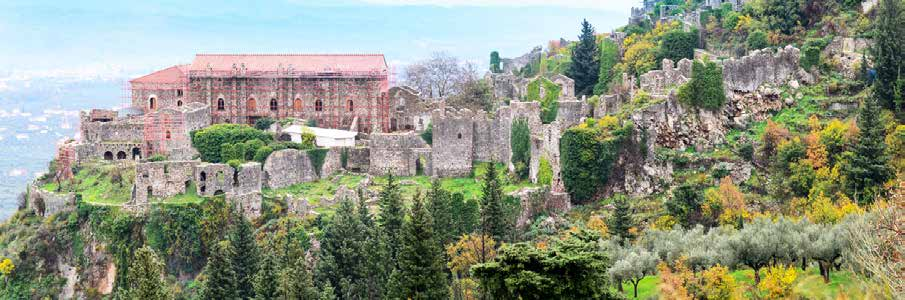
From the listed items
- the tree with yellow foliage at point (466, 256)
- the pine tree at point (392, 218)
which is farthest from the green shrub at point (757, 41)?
the pine tree at point (392, 218)

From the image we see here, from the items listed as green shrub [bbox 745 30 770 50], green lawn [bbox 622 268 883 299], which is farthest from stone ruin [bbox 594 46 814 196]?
green lawn [bbox 622 268 883 299]

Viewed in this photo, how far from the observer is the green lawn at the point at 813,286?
38750 millimetres

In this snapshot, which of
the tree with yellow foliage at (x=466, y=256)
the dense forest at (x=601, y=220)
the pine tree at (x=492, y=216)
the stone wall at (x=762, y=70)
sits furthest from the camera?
the stone wall at (x=762, y=70)

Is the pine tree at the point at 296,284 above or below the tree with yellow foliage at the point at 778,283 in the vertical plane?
below

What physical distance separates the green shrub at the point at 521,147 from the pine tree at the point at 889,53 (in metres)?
16.0

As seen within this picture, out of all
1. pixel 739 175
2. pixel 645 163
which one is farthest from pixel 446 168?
pixel 739 175

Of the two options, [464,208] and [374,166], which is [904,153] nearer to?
[464,208]

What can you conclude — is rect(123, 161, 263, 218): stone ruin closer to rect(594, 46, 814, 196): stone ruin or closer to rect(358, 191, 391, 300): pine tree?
rect(358, 191, 391, 300): pine tree

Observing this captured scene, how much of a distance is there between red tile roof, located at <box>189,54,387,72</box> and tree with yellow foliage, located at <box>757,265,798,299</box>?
122 ft

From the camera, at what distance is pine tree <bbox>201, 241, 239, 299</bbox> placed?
174ft

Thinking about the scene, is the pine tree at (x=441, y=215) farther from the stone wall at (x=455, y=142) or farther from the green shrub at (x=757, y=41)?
the green shrub at (x=757, y=41)

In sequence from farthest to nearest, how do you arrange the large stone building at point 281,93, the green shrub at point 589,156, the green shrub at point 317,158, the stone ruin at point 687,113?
the large stone building at point 281,93 → the green shrub at point 317,158 → the green shrub at point 589,156 → the stone ruin at point 687,113

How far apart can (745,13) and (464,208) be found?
22.2 m

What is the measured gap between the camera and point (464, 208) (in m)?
57.4
